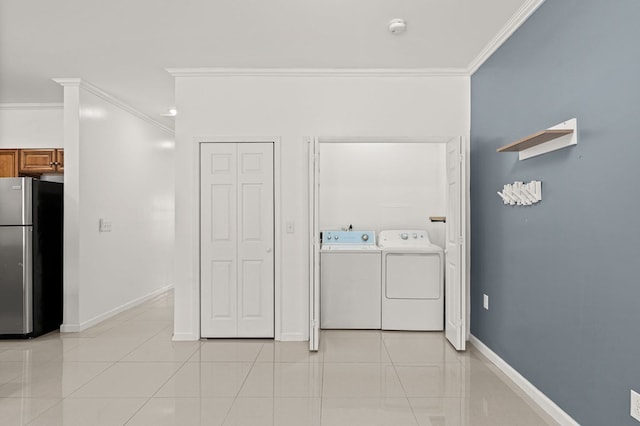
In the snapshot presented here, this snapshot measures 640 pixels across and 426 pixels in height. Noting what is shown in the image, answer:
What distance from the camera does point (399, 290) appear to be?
468 centimetres

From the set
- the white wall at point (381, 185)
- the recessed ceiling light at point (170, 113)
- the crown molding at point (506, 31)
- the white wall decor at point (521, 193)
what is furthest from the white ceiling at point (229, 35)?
the white wall at point (381, 185)

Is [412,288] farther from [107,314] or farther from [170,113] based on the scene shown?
[170,113]

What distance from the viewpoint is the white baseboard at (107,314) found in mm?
4648

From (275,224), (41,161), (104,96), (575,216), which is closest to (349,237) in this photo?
(275,224)

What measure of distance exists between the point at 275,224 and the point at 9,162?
3.72 meters

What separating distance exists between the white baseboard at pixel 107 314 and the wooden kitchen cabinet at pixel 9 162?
7.02 ft

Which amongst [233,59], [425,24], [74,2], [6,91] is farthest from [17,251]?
[425,24]

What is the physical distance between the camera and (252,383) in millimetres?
3217

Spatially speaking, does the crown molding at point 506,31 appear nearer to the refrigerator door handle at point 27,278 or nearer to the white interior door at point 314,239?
the white interior door at point 314,239

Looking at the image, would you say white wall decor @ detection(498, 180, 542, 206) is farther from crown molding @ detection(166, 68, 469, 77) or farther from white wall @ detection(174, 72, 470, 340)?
crown molding @ detection(166, 68, 469, 77)

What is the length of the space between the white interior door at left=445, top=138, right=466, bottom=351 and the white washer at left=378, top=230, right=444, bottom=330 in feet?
1.62

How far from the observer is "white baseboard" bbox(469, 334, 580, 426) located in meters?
2.55

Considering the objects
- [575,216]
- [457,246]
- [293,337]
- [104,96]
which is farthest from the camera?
[104,96]

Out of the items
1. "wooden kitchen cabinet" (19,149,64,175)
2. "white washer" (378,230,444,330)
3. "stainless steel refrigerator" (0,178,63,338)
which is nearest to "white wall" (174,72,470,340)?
"white washer" (378,230,444,330)
